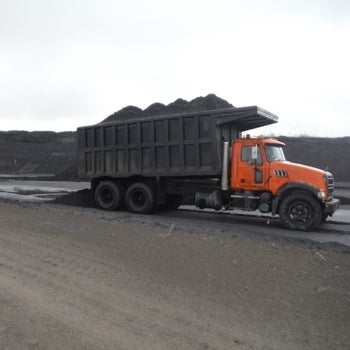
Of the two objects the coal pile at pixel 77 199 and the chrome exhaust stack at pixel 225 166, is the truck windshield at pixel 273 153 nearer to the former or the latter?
the chrome exhaust stack at pixel 225 166

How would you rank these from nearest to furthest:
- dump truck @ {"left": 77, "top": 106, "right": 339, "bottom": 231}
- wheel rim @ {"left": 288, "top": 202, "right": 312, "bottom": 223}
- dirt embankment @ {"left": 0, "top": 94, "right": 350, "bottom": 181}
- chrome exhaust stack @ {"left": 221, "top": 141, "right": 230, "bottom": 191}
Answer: wheel rim @ {"left": 288, "top": 202, "right": 312, "bottom": 223}
dump truck @ {"left": 77, "top": 106, "right": 339, "bottom": 231}
chrome exhaust stack @ {"left": 221, "top": 141, "right": 230, "bottom": 191}
dirt embankment @ {"left": 0, "top": 94, "right": 350, "bottom": 181}

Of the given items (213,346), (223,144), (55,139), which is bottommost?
(213,346)

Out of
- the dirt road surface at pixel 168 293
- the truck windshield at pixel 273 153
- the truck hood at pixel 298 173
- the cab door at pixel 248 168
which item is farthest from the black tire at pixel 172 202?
the dirt road surface at pixel 168 293

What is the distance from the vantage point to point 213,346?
156 inches

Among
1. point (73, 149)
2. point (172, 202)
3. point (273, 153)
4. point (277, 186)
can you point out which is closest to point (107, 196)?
point (172, 202)

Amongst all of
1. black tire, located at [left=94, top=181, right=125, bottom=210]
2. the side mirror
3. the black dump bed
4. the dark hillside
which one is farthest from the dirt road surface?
the dark hillside

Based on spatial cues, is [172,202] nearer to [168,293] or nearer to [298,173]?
[298,173]

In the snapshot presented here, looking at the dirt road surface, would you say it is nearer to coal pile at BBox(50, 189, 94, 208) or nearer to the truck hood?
the truck hood

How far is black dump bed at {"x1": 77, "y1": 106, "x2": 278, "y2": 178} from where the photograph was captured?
1213cm

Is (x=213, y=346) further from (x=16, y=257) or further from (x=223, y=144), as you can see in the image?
(x=223, y=144)

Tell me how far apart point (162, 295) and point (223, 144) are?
298 inches

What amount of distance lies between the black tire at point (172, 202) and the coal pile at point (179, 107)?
18.1m

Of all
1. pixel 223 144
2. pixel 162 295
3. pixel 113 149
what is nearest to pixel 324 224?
pixel 223 144

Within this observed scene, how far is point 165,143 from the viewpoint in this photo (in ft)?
42.7
